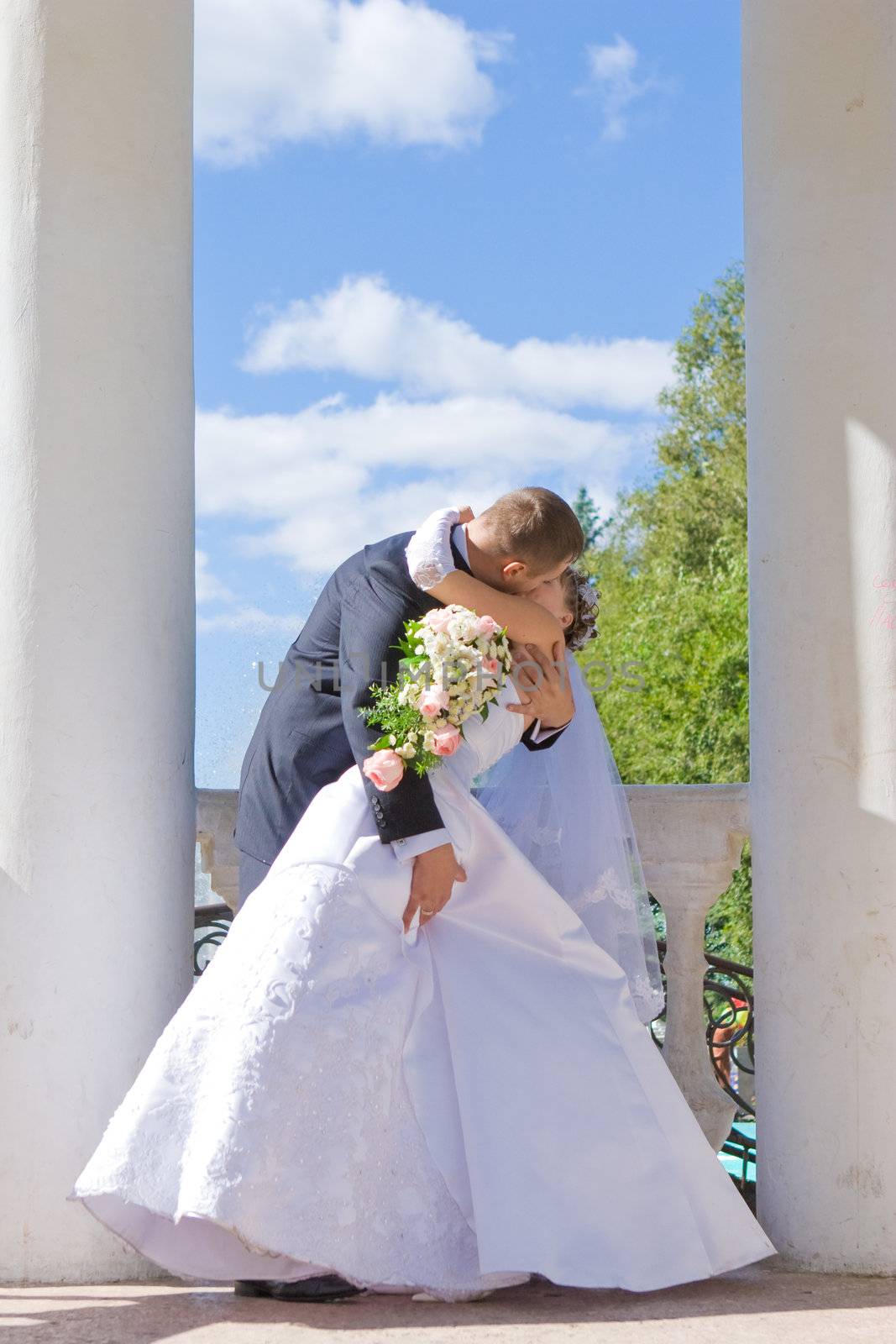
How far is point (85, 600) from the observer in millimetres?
3883

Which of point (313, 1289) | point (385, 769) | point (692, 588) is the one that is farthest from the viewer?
point (692, 588)

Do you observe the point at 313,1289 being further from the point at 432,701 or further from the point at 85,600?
the point at 85,600

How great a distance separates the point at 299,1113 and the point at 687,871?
1.83 metres

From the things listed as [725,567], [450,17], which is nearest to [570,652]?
[725,567]

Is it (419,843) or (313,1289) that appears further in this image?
(419,843)

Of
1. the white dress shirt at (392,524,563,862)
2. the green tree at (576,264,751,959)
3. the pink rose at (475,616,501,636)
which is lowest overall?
the white dress shirt at (392,524,563,862)

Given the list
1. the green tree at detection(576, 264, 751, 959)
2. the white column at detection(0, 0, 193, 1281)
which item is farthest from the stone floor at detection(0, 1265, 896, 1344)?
the green tree at detection(576, 264, 751, 959)

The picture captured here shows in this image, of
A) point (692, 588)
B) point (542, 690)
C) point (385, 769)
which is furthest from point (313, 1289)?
point (692, 588)

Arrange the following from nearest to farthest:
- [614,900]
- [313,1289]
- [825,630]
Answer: [313,1289], [825,630], [614,900]

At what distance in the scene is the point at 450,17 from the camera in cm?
7362

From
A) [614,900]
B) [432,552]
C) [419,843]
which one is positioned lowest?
[614,900]

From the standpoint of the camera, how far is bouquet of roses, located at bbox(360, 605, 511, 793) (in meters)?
3.65

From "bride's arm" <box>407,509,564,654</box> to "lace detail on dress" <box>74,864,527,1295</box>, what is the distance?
31.7 inches

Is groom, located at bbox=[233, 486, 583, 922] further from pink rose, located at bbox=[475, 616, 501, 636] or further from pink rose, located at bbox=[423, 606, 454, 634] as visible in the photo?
pink rose, located at bbox=[475, 616, 501, 636]
